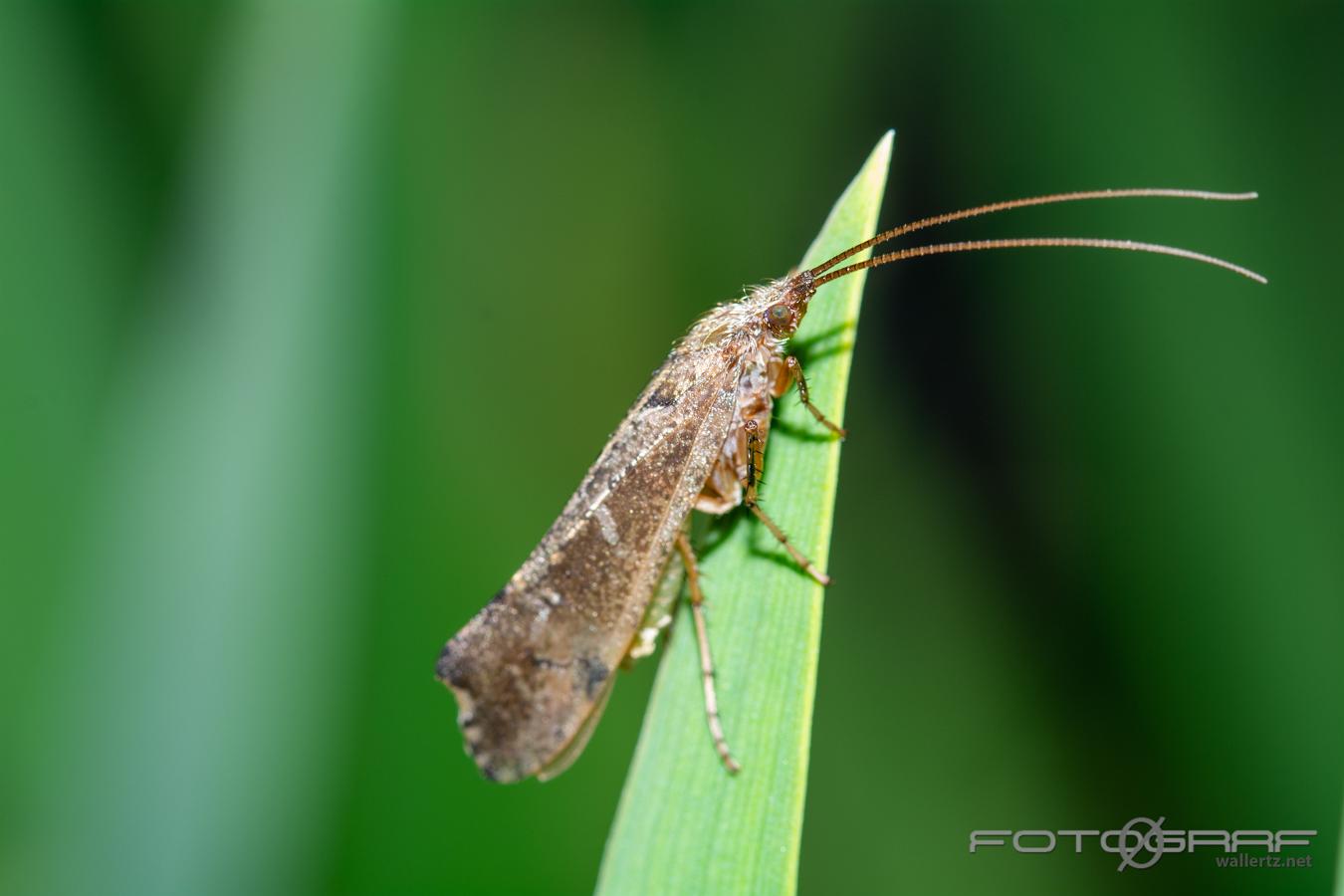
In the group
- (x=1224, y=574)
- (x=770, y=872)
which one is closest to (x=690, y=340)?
(x=770, y=872)

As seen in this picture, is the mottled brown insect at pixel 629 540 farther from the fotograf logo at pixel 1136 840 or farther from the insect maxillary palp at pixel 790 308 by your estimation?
the fotograf logo at pixel 1136 840

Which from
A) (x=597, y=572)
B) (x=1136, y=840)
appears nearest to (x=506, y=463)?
(x=597, y=572)

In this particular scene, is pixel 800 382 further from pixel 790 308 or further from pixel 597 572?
pixel 597 572

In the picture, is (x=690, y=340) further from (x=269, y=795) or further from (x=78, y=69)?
(x=78, y=69)

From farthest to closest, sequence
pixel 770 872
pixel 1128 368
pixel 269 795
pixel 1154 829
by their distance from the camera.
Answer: pixel 1128 368 → pixel 1154 829 → pixel 269 795 → pixel 770 872

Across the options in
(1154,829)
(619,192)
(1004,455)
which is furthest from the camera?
(619,192)

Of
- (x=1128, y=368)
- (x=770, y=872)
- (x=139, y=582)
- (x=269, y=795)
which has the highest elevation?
(x=1128, y=368)

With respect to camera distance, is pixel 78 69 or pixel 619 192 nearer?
pixel 78 69

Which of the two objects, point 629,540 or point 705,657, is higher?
point 629,540
